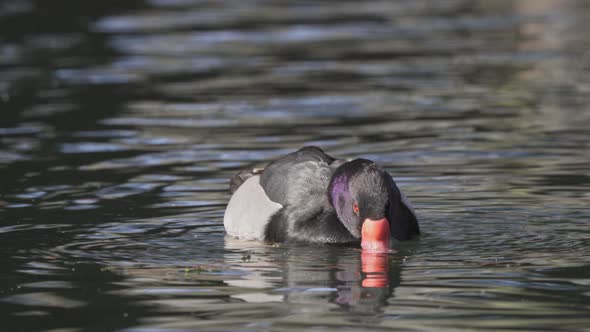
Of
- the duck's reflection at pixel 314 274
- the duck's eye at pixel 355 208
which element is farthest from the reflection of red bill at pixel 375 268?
the duck's eye at pixel 355 208

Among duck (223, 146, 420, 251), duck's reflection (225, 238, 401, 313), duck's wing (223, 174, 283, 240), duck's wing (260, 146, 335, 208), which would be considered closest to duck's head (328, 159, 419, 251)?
duck (223, 146, 420, 251)

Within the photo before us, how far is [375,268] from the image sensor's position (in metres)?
9.55

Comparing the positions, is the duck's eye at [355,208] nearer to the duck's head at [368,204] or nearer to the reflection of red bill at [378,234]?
the duck's head at [368,204]

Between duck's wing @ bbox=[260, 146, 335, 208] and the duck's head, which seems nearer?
the duck's head

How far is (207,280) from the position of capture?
9172 mm

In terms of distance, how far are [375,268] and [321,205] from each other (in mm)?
1326

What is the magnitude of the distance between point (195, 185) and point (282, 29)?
14116 mm

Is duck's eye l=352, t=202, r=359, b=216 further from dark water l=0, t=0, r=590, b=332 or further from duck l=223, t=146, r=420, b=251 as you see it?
dark water l=0, t=0, r=590, b=332

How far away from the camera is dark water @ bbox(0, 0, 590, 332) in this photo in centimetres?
853

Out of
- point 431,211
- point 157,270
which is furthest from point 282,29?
point 157,270

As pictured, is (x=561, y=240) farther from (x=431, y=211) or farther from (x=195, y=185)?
(x=195, y=185)

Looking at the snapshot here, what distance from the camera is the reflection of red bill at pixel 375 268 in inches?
356

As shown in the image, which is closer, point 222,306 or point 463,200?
point 222,306

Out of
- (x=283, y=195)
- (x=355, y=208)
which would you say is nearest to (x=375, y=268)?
(x=355, y=208)
